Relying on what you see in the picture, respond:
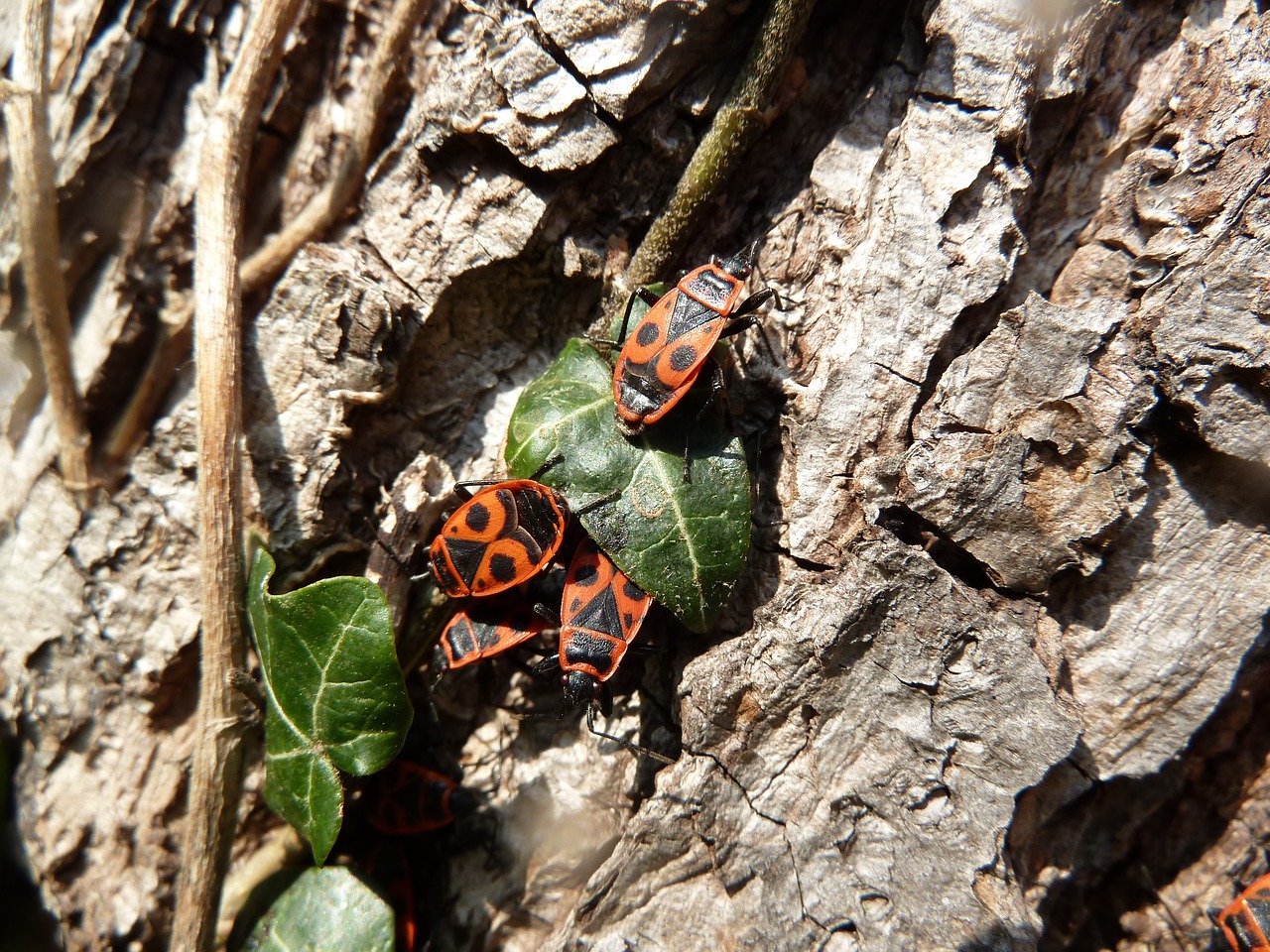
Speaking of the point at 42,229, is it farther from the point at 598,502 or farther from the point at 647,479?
the point at 647,479

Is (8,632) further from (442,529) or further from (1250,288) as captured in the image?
(1250,288)

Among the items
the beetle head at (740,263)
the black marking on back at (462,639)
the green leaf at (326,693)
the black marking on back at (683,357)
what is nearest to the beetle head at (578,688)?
the black marking on back at (462,639)

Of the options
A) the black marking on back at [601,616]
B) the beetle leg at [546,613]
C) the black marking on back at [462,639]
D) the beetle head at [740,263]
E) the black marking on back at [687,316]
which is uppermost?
the beetle head at [740,263]

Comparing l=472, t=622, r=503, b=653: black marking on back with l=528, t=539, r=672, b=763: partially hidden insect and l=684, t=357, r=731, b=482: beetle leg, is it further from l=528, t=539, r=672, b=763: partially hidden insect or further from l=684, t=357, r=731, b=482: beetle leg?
l=684, t=357, r=731, b=482: beetle leg

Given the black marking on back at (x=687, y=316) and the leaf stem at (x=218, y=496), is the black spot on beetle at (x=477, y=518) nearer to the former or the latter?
the leaf stem at (x=218, y=496)

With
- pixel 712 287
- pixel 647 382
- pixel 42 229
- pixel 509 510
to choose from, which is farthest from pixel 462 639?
pixel 42 229

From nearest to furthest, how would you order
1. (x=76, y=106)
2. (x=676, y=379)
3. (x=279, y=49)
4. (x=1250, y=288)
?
(x=1250, y=288) < (x=676, y=379) < (x=279, y=49) < (x=76, y=106)

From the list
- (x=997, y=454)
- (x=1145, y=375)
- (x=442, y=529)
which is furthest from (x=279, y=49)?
(x=1145, y=375)
